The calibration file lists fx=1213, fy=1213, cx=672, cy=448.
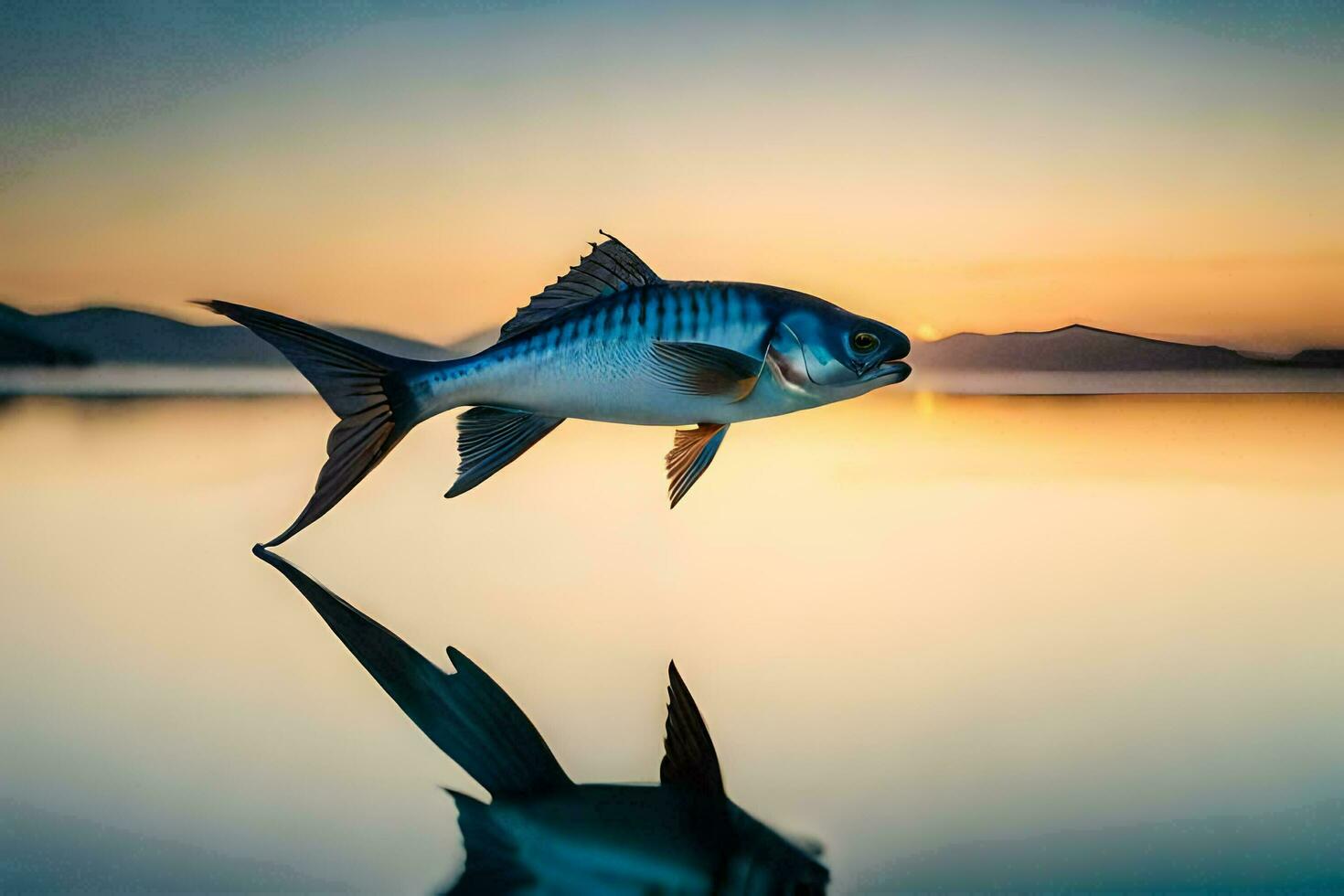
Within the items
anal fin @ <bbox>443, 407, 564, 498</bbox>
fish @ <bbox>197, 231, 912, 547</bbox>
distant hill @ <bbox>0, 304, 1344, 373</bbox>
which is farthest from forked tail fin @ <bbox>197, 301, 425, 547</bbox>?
distant hill @ <bbox>0, 304, 1344, 373</bbox>

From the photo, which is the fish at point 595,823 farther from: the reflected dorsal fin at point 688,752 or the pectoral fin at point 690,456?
the pectoral fin at point 690,456

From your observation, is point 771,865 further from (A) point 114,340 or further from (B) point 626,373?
(A) point 114,340

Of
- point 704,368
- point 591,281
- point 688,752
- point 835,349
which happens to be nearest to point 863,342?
point 835,349

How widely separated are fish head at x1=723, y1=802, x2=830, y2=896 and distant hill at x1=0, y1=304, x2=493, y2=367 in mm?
2720

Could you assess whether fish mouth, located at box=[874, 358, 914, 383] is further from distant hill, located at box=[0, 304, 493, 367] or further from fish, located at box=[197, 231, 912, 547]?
distant hill, located at box=[0, 304, 493, 367]

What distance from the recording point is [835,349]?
4.28 feet

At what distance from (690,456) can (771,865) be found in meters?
0.64

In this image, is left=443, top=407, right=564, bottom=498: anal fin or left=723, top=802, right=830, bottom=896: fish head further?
left=443, top=407, right=564, bottom=498: anal fin

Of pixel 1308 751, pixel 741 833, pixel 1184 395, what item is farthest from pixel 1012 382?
pixel 741 833

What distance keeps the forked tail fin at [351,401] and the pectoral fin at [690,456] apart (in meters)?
0.30

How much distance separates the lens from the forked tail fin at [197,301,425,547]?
124cm

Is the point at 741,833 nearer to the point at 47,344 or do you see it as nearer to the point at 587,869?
the point at 587,869

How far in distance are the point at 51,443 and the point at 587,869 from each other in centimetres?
188

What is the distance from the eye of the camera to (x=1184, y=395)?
10.3 ft
